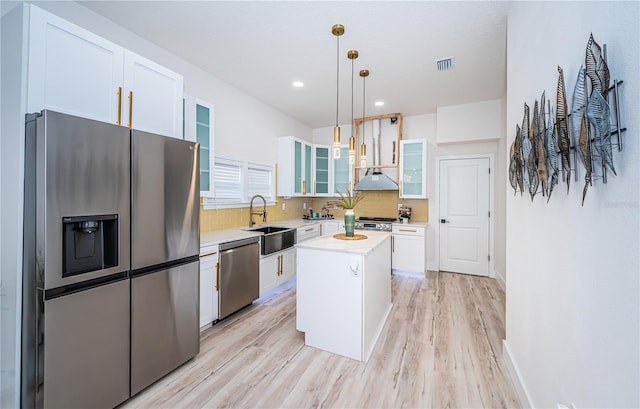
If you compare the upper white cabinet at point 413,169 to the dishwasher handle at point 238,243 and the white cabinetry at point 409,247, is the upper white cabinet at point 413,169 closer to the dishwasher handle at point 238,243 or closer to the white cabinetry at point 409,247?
the white cabinetry at point 409,247

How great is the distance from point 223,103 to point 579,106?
3.64 meters

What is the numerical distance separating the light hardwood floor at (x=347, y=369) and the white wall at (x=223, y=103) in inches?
91.9

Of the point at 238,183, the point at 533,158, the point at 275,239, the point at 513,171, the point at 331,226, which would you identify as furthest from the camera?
the point at 331,226

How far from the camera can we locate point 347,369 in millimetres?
2141

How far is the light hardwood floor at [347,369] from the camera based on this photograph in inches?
71.5

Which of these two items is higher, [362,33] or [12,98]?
[362,33]

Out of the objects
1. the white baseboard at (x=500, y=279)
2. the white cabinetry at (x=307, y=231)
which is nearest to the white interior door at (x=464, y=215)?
the white baseboard at (x=500, y=279)

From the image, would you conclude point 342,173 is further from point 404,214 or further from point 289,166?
point 404,214

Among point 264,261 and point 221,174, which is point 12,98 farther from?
point 264,261

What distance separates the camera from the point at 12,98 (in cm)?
150

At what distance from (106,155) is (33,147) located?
11.9 inches

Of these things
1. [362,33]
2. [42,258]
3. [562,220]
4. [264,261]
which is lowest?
[264,261]

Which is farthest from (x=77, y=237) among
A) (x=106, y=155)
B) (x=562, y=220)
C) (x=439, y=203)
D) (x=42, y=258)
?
(x=439, y=203)


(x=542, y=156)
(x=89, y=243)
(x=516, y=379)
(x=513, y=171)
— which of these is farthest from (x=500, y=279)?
(x=89, y=243)
